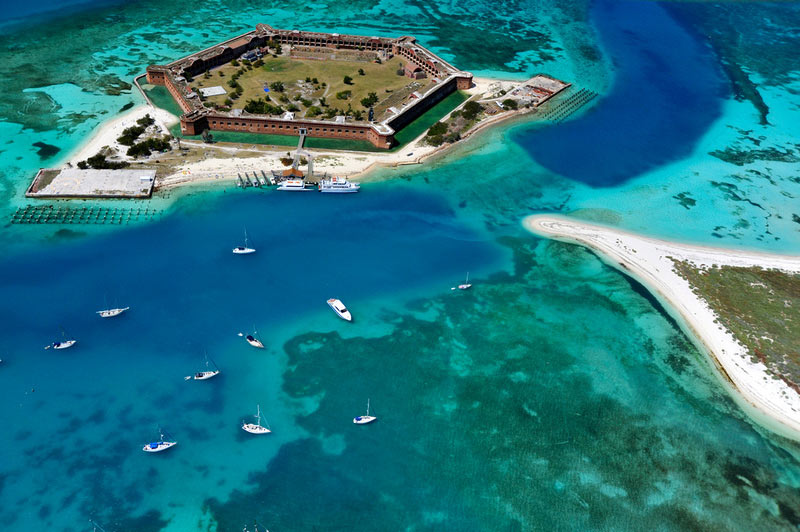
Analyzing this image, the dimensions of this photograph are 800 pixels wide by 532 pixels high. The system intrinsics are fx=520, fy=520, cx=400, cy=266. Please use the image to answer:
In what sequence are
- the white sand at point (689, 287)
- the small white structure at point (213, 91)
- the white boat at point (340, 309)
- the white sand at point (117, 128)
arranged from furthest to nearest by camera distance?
the small white structure at point (213, 91) → the white sand at point (117, 128) → the white boat at point (340, 309) → the white sand at point (689, 287)

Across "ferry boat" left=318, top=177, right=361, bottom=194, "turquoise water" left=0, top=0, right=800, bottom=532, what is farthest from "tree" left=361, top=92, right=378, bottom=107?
"ferry boat" left=318, top=177, right=361, bottom=194

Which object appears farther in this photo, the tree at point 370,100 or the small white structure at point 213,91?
the tree at point 370,100

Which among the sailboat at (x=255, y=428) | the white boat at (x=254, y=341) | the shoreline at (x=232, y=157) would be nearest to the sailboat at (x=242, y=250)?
the white boat at (x=254, y=341)

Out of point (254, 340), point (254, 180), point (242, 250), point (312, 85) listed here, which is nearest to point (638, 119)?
point (312, 85)

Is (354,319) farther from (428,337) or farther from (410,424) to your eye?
(410,424)

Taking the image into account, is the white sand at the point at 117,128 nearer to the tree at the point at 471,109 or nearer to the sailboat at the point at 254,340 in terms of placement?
the sailboat at the point at 254,340

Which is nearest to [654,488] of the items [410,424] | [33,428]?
[410,424]

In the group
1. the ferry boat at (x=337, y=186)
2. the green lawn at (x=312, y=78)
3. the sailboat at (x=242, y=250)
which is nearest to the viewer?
the sailboat at (x=242, y=250)
